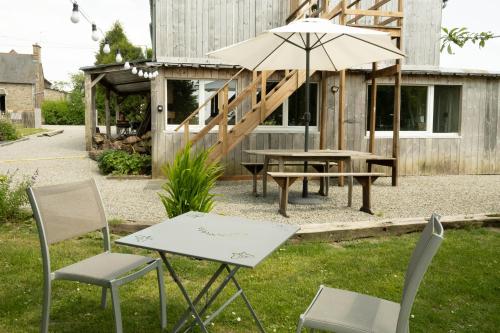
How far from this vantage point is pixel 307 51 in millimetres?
7488

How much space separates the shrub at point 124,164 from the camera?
11.0 m

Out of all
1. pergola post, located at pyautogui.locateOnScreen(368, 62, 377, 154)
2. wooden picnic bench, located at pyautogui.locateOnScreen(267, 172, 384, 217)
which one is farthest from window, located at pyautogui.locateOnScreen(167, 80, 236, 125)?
wooden picnic bench, located at pyautogui.locateOnScreen(267, 172, 384, 217)

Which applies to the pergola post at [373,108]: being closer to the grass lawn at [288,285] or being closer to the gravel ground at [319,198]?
the gravel ground at [319,198]

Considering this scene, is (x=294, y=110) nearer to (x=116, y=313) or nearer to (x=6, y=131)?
(x=116, y=313)

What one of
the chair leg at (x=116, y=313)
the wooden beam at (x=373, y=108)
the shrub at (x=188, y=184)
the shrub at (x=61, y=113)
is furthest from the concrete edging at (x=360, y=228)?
the shrub at (x=61, y=113)

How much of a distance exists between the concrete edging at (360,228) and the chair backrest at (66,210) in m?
2.09

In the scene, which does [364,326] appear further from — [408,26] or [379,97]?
[408,26]

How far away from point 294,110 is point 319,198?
363 cm

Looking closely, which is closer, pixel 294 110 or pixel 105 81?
pixel 294 110

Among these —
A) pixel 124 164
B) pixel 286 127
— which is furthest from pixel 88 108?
pixel 286 127

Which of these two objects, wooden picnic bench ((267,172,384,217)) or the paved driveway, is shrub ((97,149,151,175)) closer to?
the paved driveway

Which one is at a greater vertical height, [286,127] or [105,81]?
[105,81]

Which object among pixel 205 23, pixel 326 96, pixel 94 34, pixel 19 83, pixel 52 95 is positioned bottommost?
pixel 326 96

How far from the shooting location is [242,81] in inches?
432
